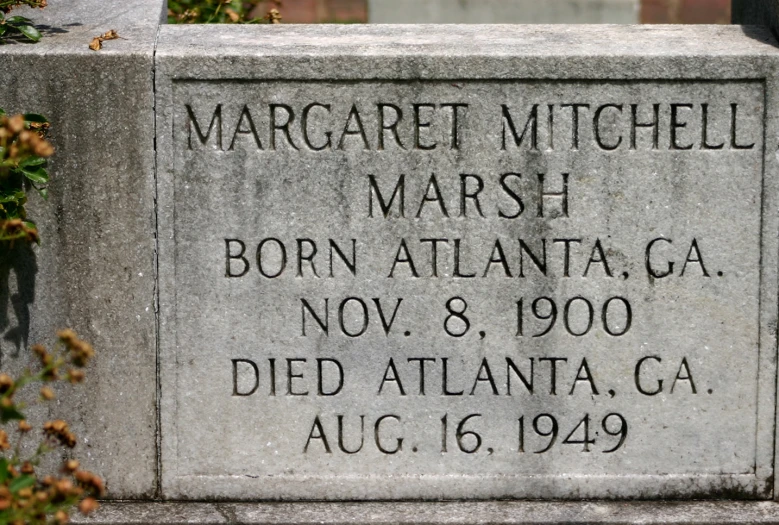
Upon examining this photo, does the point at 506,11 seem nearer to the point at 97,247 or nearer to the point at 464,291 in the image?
the point at 464,291

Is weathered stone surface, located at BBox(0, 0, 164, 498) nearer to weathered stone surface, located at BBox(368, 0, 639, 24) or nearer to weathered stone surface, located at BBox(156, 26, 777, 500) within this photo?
weathered stone surface, located at BBox(156, 26, 777, 500)

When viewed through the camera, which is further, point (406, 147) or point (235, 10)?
point (235, 10)

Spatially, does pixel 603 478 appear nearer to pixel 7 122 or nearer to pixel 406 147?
pixel 406 147

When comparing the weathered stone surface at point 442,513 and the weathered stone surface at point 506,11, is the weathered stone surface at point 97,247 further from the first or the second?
the weathered stone surface at point 506,11

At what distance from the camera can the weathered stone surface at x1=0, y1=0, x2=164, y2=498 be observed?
3.40 m

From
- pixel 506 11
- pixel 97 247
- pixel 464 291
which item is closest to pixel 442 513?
pixel 464 291

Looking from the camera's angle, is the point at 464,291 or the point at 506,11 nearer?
the point at 464,291

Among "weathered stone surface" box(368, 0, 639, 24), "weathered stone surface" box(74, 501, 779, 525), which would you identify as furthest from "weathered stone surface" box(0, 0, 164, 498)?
"weathered stone surface" box(368, 0, 639, 24)

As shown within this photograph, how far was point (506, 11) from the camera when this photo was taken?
8.68m

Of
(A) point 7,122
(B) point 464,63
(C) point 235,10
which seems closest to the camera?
(A) point 7,122

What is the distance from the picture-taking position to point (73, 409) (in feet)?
11.6

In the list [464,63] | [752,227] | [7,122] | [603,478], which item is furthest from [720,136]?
[7,122]

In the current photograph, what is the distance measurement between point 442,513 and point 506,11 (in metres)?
5.85

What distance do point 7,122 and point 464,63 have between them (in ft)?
4.81
